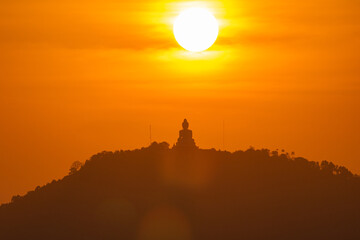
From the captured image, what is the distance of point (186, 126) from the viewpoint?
19512 cm
